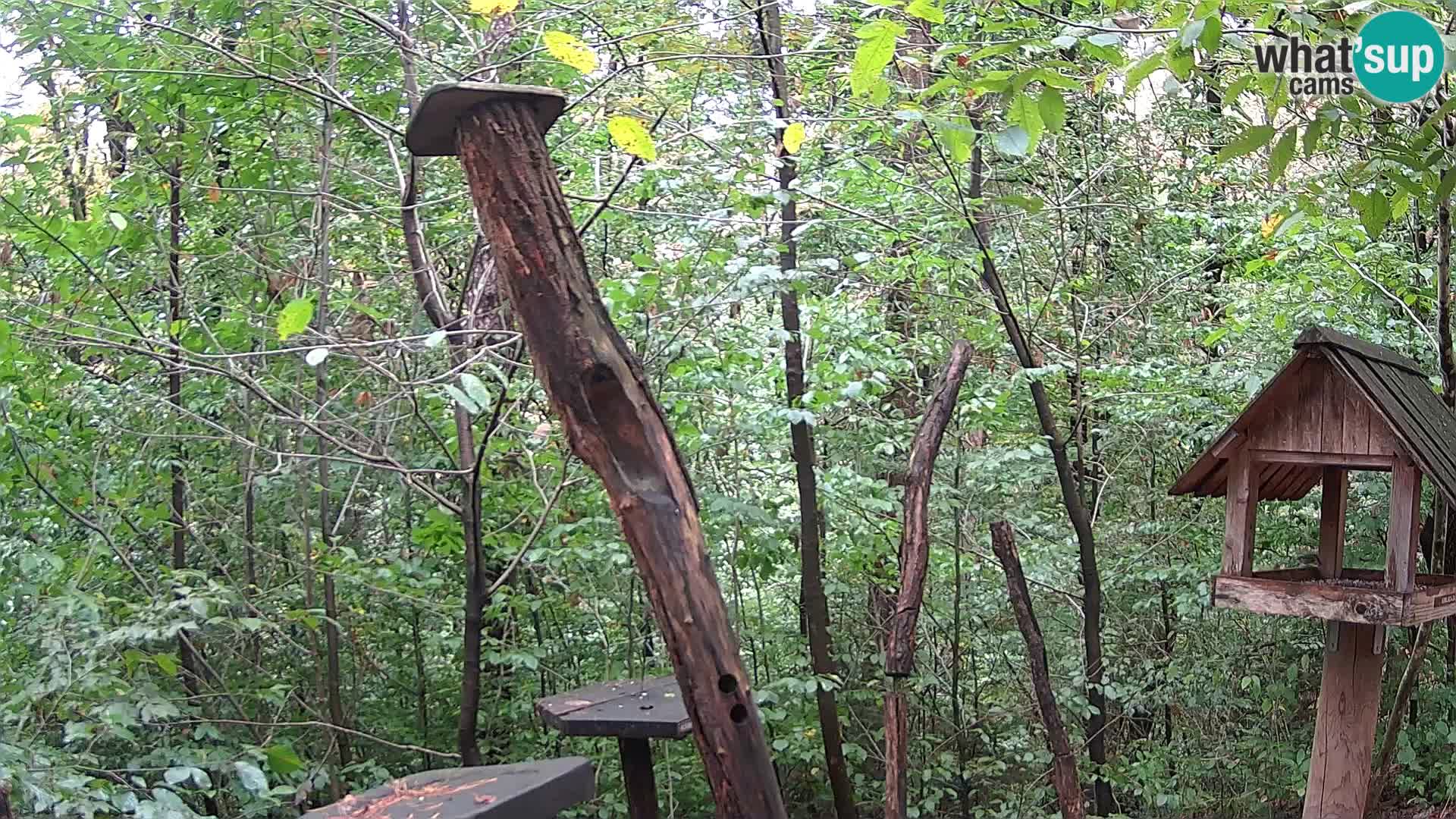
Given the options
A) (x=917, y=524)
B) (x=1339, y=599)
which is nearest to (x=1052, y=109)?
(x=1339, y=599)

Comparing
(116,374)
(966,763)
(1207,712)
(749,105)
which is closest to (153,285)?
(116,374)

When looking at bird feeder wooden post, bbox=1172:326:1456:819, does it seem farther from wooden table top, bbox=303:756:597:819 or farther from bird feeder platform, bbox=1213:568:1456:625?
wooden table top, bbox=303:756:597:819

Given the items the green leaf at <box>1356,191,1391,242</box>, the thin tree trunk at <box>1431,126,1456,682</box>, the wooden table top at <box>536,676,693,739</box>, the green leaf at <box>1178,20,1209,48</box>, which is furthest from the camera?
the thin tree trunk at <box>1431,126,1456,682</box>

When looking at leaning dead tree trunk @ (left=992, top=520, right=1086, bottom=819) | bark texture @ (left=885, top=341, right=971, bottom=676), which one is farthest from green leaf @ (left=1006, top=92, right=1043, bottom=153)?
leaning dead tree trunk @ (left=992, top=520, right=1086, bottom=819)

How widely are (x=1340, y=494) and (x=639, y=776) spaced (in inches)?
84.1

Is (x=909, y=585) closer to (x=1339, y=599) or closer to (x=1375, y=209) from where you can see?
(x=1339, y=599)

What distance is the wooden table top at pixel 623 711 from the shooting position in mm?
2773

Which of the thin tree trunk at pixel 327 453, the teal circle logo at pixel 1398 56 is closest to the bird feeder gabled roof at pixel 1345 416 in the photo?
the teal circle logo at pixel 1398 56

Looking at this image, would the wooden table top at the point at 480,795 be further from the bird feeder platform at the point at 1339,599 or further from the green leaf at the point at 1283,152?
the green leaf at the point at 1283,152

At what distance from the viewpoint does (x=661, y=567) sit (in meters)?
1.99

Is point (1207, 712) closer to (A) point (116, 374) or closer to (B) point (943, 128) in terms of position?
(B) point (943, 128)

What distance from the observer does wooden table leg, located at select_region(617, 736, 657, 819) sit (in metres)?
3.17

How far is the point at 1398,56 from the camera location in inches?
84.3

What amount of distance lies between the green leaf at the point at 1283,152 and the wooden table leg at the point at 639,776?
2224 millimetres
